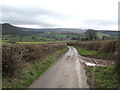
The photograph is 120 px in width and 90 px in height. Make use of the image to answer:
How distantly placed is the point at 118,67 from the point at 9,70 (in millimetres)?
7266

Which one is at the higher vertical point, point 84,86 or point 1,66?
point 1,66

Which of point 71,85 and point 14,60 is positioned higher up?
point 14,60

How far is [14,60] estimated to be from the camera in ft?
32.3

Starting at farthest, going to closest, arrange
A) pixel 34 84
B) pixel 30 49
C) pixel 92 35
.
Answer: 1. pixel 92 35
2. pixel 30 49
3. pixel 34 84

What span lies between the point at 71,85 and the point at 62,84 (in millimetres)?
563

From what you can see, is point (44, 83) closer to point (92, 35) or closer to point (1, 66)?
point (1, 66)

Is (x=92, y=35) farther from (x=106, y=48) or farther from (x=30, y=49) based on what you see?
(x=30, y=49)

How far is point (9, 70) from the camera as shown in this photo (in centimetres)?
950

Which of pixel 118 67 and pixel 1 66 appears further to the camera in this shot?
pixel 118 67

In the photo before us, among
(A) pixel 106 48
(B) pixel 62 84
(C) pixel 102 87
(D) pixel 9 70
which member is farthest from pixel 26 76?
(A) pixel 106 48

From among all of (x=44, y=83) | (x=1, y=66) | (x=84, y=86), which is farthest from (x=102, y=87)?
(x=1, y=66)

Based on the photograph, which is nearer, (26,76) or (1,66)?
(1,66)

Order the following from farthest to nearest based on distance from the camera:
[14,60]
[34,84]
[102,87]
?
[14,60] < [34,84] < [102,87]

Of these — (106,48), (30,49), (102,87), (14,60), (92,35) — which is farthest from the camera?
(92,35)
